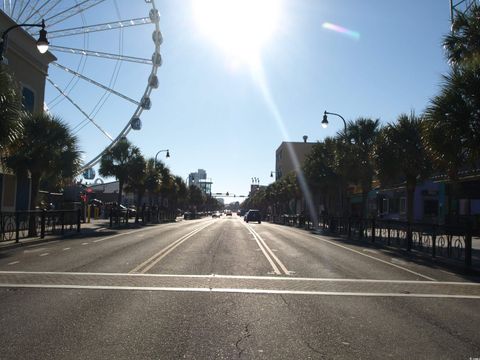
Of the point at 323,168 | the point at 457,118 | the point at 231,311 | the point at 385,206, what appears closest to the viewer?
the point at 231,311

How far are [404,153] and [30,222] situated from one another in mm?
19024

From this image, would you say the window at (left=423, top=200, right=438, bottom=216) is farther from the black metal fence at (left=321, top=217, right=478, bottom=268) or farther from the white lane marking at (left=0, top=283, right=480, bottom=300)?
the white lane marking at (left=0, top=283, right=480, bottom=300)

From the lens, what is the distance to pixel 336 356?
6.02m

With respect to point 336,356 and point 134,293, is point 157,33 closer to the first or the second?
point 134,293

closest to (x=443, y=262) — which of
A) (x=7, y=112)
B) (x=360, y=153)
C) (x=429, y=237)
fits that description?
(x=429, y=237)

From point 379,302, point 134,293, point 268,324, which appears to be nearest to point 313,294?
point 379,302

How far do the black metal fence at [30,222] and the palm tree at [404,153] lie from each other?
17.4 m

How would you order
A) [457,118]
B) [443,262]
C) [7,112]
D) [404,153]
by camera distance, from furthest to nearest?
[404,153], [443,262], [7,112], [457,118]

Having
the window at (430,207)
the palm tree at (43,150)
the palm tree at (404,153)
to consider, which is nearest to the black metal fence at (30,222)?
the palm tree at (43,150)

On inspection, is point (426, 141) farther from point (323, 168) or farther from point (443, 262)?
point (323, 168)

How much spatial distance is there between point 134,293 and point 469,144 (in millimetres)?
11278

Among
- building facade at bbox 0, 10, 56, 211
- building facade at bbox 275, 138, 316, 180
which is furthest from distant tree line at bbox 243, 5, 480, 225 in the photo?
building facade at bbox 275, 138, 316, 180

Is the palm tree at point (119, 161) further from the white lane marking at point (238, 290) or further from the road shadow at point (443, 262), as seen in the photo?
the white lane marking at point (238, 290)

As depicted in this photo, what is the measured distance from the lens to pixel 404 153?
86.5 ft
